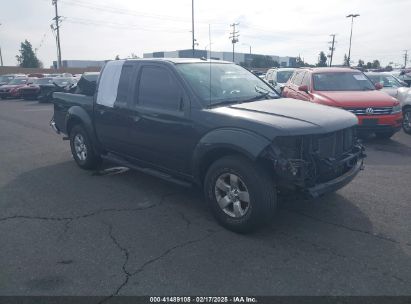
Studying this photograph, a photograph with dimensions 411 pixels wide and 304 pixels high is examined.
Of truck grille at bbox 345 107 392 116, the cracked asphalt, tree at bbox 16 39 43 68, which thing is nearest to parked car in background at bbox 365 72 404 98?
truck grille at bbox 345 107 392 116

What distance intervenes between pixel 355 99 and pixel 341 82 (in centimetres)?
131

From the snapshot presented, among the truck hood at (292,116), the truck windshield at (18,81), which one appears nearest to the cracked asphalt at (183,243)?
the truck hood at (292,116)

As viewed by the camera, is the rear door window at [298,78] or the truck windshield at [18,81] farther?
the truck windshield at [18,81]

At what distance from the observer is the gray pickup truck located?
3.66 meters

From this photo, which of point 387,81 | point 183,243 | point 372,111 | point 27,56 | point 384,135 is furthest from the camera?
point 27,56

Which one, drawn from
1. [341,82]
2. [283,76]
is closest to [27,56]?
[283,76]

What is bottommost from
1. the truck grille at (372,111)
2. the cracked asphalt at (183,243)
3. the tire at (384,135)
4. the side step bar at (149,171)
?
the cracked asphalt at (183,243)

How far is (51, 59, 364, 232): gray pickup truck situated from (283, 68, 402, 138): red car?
379 cm

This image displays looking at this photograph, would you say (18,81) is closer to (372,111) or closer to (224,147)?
→ (372,111)

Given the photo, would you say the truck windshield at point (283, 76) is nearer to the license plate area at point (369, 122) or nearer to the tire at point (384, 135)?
the tire at point (384, 135)

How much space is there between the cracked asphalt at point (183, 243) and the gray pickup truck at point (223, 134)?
15.1 inches

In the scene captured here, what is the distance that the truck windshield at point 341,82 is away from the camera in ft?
30.9

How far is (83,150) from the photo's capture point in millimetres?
6449

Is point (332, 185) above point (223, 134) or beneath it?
beneath
